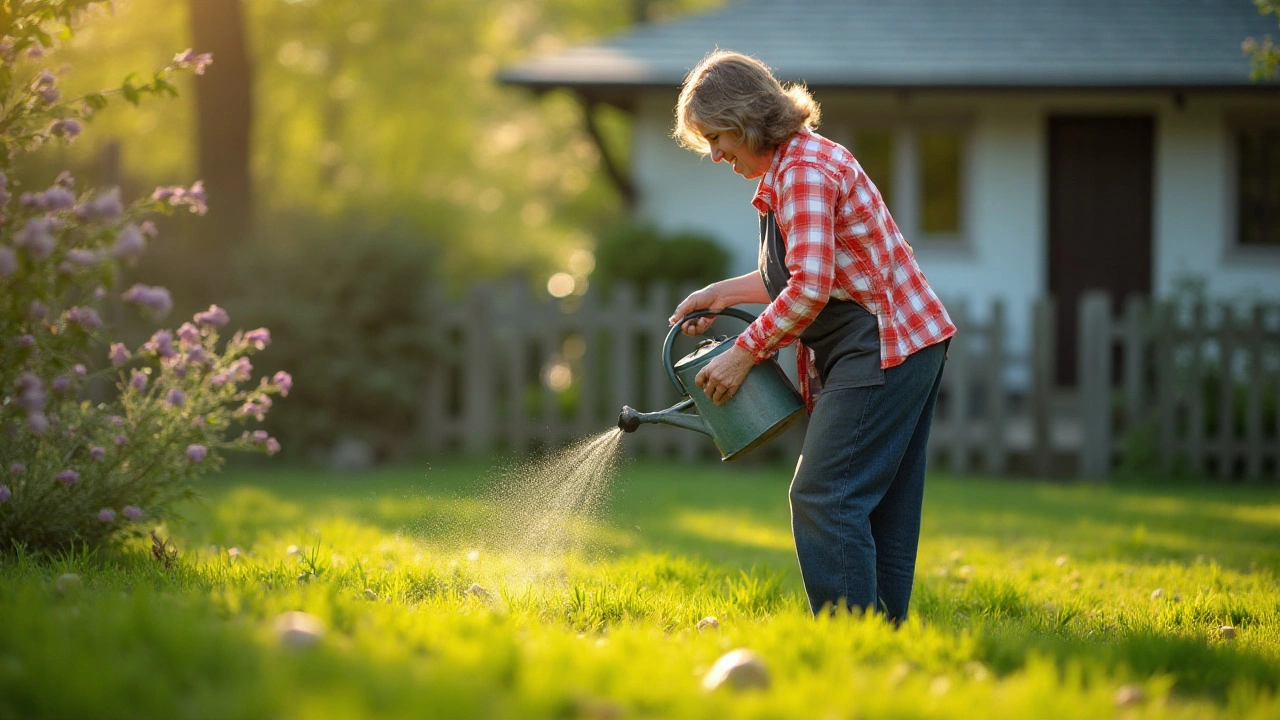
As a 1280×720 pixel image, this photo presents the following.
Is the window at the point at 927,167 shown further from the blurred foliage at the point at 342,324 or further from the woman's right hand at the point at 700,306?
the woman's right hand at the point at 700,306

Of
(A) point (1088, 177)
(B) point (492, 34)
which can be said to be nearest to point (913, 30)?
(A) point (1088, 177)

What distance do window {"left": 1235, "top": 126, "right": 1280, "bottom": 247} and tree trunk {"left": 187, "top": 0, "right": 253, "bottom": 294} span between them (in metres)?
9.81

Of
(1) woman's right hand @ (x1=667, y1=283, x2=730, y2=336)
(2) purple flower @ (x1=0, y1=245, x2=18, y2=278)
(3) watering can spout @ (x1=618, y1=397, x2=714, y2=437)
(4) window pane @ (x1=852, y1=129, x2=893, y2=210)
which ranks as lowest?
(3) watering can spout @ (x1=618, y1=397, x2=714, y2=437)

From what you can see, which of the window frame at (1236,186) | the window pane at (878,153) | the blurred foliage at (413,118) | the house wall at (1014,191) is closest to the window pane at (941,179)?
the house wall at (1014,191)

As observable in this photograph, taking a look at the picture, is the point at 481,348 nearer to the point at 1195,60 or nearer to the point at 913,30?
the point at 913,30

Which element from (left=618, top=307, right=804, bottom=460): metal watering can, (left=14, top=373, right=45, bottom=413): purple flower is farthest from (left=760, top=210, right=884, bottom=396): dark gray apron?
(left=14, top=373, right=45, bottom=413): purple flower

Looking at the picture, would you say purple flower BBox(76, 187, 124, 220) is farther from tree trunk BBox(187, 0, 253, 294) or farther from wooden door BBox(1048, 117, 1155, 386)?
wooden door BBox(1048, 117, 1155, 386)

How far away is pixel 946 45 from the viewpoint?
470 inches

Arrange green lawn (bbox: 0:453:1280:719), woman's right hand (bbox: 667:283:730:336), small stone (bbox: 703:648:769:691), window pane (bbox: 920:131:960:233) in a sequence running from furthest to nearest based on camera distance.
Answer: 1. window pane (bbox: 920:131:960:233)
2. woman's right hand (bbox: 667:283:730:336)
3. small stone (bbox: 703:648:769:691)
4. green lawn (bbox: 0:453:1280:719)

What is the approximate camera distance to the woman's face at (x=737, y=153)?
3297 millimetres

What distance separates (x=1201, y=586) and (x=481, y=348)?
6.44 metres

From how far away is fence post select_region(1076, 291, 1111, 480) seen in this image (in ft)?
29.5

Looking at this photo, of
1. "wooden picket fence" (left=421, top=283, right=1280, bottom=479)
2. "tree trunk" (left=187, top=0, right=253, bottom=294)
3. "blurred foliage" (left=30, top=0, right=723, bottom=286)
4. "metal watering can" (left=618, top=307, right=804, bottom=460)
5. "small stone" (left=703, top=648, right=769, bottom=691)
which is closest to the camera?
"small stone" (left=703, top=648, right=769, bottom=691)

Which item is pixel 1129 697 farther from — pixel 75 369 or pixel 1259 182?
pixel 1259 182
